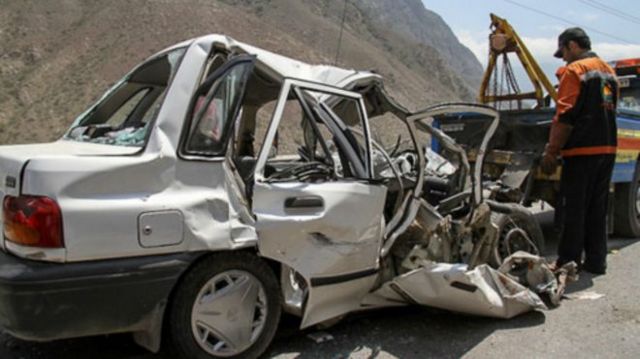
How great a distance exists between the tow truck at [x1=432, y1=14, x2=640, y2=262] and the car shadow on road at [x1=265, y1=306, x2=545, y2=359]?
3.28 feet

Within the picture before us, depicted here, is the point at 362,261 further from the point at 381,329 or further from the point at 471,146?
the point at 471,146

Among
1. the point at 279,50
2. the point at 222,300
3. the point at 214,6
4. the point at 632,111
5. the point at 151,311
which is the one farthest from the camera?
the point at 214,6

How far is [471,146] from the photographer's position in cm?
705

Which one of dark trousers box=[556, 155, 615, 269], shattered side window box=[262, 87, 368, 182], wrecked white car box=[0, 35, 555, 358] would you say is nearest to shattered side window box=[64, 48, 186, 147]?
wrecked white car box=[0, 35, 555, 358]

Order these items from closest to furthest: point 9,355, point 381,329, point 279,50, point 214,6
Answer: point 9,355, point 381,329, point 279,50, point 214,6

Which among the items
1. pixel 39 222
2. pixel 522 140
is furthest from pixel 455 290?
pixel 522 140

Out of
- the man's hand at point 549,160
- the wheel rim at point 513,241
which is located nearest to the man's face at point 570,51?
the man's hand at point 549,160

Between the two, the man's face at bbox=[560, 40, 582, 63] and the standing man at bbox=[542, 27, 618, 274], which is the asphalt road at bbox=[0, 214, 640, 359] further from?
the man's face at bbox=[560, 40, 582, 63]

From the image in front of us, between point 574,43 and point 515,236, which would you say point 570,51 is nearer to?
point 574,43

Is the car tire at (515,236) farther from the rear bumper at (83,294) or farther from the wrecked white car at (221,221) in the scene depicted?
the rear bumper at (83,294)

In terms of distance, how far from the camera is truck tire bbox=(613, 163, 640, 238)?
7367 mm

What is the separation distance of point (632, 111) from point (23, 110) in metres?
26.6

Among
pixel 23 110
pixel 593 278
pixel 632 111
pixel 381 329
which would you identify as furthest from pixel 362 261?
pixel 23 110

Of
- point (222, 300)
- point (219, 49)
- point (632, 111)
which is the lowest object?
point (222, 300)
